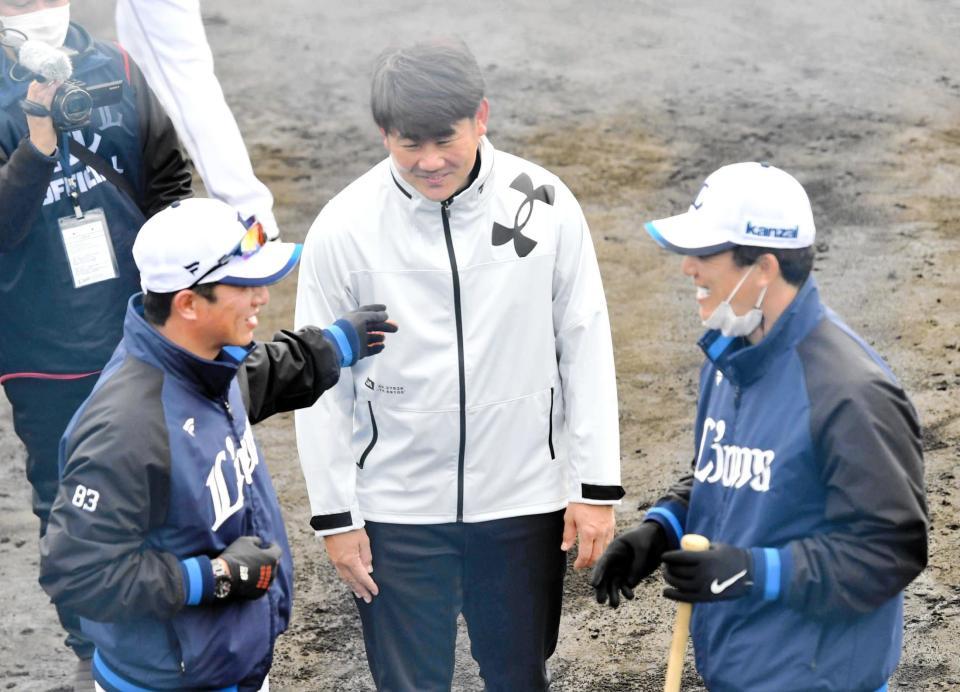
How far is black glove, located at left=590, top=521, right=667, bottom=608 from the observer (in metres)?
3.23

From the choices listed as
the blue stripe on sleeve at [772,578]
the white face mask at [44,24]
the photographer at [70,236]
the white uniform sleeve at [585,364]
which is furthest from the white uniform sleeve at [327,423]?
the white face mask at [44,24]

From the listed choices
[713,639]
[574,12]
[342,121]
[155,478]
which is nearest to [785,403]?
[713,639]

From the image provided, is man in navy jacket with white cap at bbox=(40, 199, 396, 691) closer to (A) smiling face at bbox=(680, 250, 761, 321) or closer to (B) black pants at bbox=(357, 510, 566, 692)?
(B) black pants at bbox=(357, 510, 566, 692)

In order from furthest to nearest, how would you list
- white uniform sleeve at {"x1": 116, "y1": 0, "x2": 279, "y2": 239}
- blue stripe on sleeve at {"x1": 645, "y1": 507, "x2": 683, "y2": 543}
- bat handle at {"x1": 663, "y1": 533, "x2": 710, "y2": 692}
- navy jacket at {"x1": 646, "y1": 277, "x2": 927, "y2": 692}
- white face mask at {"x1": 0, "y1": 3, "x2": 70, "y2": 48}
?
white uniform sleeve at {"x1": 116, "y1": 0, "x2": 279, "y2": 239} → white face mask at {"x1": 0, "y1": 3, "x2": 70, "y2": 48} → blue stripe on sleeve at {"x1": 645, "y1": 507, "x2": 683, "y2": 543} → bat handle at {"x1": 663, "y1": 533, "x2": 710, "y2": 692} → navy jacket at {"x1": 646, "y1": 277, "x2": 927, "y2": 692}

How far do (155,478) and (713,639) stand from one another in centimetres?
121

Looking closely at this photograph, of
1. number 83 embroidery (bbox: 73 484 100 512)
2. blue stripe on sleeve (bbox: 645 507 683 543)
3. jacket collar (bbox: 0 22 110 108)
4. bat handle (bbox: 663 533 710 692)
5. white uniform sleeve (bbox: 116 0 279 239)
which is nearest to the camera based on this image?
number 83 embroidery (bbox: 73 484 100 512)

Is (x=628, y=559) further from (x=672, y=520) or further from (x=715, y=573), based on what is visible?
(x=715, y=573)

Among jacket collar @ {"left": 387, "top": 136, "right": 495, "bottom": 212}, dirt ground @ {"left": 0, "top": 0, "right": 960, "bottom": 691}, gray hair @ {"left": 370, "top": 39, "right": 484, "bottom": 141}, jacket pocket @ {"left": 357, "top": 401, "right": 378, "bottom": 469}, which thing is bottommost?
dirt ground @ {"left": 0, "top": 0, "right": 960, "bottom": 691}

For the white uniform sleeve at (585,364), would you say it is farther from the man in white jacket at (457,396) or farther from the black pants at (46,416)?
the black pants at (46,416)

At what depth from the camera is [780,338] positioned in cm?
289

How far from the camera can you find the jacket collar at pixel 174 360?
2.98 m

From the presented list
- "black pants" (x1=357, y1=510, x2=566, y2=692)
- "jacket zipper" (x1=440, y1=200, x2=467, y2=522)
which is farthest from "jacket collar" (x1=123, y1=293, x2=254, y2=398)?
"black pants" (x1=357, y1=510, x2=566, y2=692)

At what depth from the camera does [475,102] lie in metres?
3.33

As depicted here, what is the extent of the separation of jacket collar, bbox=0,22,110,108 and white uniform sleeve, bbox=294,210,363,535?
114cm
